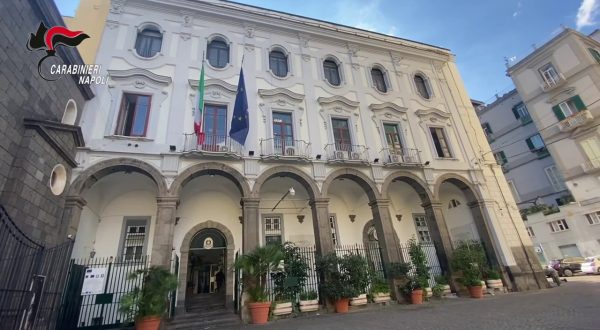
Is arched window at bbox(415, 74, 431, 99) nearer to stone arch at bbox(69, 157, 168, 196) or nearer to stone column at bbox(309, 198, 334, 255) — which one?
stone column at bbox(309, 198, 334, 255)

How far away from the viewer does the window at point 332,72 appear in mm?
14082

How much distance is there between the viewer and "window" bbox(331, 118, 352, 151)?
482 inches

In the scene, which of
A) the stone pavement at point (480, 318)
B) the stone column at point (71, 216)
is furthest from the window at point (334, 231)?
the stone column at point (71, 216)

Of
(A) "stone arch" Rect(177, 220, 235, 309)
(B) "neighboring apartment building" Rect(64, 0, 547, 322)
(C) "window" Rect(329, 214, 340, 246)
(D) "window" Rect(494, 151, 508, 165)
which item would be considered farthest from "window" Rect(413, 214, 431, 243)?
(D) "window" Rect(494, 151, 508, 165)

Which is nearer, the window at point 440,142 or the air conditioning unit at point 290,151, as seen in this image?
the air conditioning unit at point 290,151

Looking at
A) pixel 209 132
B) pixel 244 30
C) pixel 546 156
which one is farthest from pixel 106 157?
pixel 546 156

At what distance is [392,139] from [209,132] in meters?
8.43

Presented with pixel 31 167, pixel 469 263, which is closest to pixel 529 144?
pixel 469 263

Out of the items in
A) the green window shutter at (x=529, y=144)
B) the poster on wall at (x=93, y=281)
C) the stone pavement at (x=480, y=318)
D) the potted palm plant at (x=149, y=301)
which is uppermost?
the green window shutter at (x=529, y=144)

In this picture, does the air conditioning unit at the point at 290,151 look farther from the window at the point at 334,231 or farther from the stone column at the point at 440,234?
the stone column at the point at 440,234

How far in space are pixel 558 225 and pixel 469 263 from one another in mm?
14493

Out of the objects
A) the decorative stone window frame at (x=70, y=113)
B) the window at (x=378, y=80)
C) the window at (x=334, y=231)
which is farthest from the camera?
the window at (x=378, y=80)

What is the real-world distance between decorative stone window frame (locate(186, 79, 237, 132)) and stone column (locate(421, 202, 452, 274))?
30.6ft

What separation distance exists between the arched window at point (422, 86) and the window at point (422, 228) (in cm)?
672
